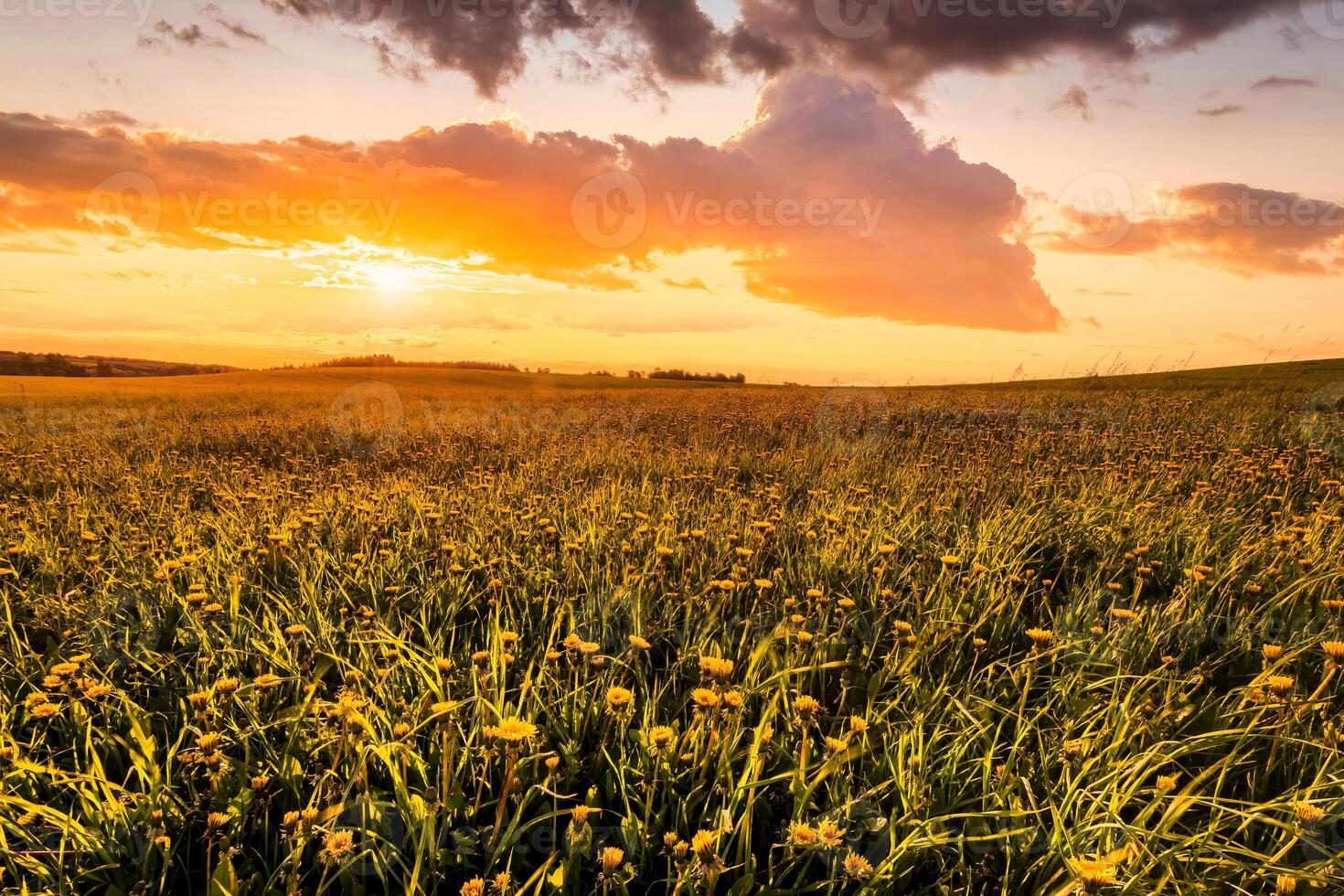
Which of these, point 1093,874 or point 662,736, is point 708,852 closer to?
point 662,736

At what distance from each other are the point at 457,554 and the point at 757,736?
85.0 inches

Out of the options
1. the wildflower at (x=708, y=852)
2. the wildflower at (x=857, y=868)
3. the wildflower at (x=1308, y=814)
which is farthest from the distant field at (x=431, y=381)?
the wildflower at (x=708, y=852)

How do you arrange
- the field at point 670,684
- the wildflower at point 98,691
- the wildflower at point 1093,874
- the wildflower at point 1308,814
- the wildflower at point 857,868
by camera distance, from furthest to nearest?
the wildflower at point 98,691
the field at point 670,684
the wildflower at point 1308,814
the wildflower at point 857,868
the wildflower at point 1093,874

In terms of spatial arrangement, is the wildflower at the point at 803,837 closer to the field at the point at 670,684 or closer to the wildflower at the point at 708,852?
the field at the point at 670,684

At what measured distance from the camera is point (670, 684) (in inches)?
106

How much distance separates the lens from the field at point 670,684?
1.81 metres

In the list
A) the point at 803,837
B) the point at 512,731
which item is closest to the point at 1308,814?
the point at 803,837

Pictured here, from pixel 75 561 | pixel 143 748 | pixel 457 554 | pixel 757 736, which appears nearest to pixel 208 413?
pixel 75 561

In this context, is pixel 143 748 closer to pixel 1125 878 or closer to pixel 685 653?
pixel 685 653

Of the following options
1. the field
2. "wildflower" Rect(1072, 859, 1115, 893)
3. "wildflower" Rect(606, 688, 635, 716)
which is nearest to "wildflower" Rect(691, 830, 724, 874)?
the field

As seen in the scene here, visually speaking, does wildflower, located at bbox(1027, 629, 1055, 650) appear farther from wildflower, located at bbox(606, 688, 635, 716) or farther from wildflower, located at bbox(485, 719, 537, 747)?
wildflower, located at bbox(485, 719, 537, 747)

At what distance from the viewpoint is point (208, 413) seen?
13.6 metres

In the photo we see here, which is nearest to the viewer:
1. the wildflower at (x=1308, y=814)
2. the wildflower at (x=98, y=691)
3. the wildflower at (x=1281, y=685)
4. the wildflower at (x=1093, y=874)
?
the wildflower at (x=1093, y=874)

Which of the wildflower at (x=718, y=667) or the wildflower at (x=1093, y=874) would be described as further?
the wildflower at (x=718, y=667)
